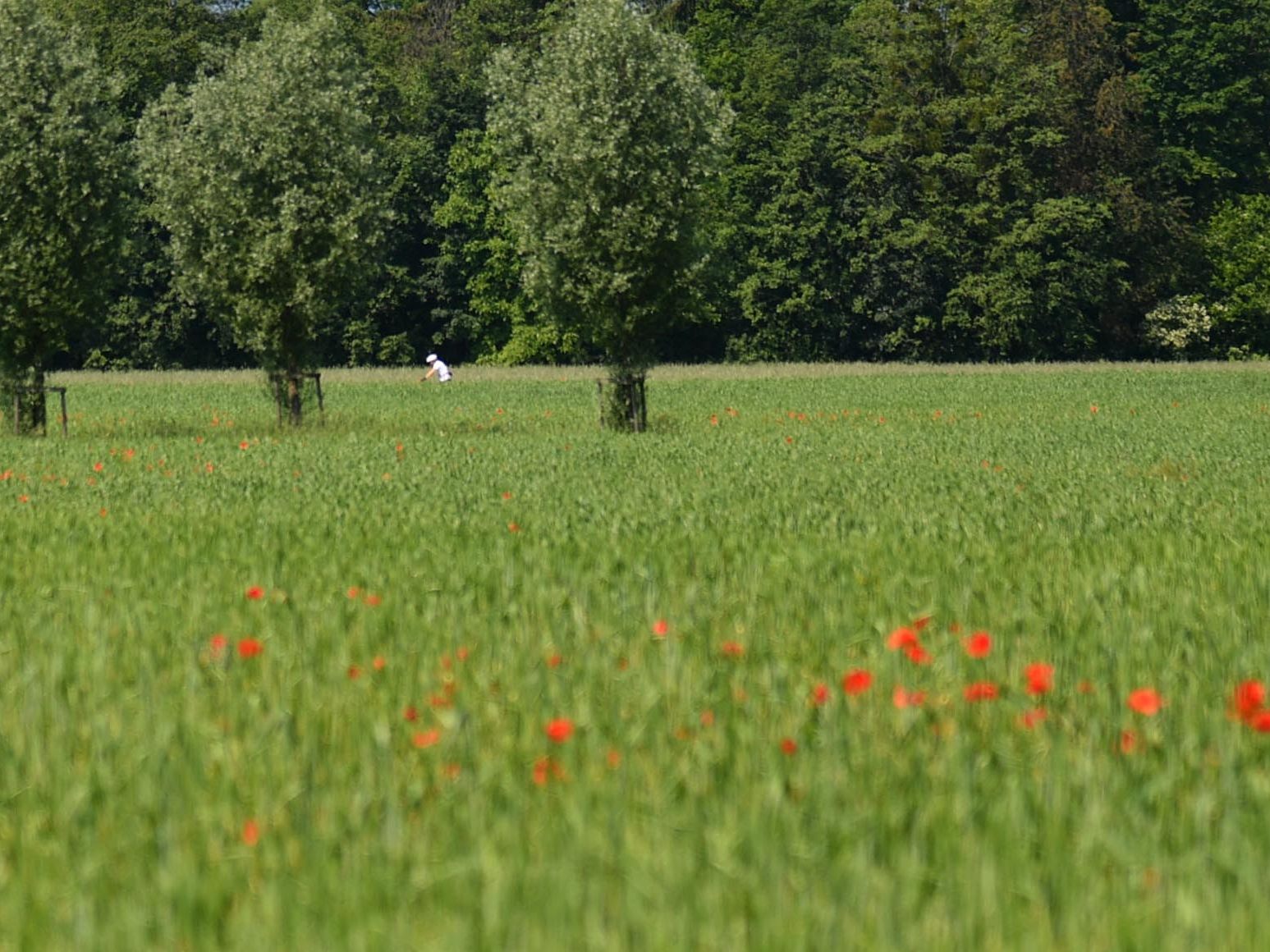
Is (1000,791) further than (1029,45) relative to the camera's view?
No

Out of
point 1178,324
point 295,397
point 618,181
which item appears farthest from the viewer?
point 1178,324

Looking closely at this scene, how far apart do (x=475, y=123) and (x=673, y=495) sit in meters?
60.9

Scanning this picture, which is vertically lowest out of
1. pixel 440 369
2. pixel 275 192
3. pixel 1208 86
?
pixel 440 369

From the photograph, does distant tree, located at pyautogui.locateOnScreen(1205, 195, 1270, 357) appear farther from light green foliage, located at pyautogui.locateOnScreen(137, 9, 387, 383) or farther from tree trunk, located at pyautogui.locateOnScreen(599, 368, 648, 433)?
light green foliage, located at pyautogui.locateOnScreen(137, 9, 387, 383)

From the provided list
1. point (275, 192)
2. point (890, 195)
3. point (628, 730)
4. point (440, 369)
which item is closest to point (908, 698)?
point (628, 730)

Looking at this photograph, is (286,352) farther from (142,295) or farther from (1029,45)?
(1029,45)

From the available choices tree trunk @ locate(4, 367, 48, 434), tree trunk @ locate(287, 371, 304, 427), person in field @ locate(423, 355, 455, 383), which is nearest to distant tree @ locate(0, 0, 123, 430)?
tree trunk @ locate(4, 367, 48, 434)

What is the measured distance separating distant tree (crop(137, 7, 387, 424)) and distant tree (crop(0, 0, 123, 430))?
1.64 m

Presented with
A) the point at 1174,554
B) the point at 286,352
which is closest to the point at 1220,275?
the point at 286,352

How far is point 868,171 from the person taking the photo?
72.1 meters

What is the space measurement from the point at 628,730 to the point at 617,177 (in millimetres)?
25823

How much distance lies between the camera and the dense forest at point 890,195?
70.5 meters

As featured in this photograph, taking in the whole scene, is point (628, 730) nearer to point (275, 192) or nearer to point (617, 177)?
point (617, 177)

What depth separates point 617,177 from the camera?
30672 mm
